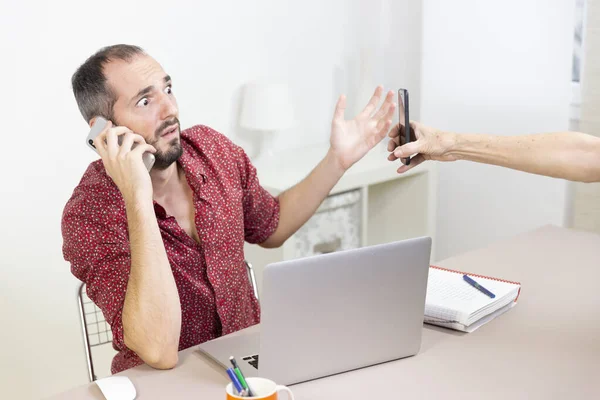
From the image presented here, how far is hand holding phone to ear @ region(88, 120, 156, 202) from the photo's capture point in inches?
66.4

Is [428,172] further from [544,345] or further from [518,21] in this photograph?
[544,345]

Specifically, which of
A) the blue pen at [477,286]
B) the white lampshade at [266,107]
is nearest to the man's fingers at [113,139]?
the blue pen at [477,286]

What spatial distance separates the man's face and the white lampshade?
1224 millimetres

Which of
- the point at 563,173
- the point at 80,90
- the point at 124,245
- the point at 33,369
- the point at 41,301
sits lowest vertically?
the point at 33,369

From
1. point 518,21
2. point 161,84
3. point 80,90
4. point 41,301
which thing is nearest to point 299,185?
point 161,84

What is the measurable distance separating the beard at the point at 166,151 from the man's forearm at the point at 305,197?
1.33 ft

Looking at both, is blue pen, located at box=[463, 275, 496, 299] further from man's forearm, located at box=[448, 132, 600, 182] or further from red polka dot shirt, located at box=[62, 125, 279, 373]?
red polka dot shirt, located at box=[62, 125, 279, 373]

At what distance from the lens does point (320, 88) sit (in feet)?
11.9

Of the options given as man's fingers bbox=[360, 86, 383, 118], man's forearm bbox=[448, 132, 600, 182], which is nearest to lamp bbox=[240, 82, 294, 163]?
man's fingers bbox=[360, 86, 383, 118]

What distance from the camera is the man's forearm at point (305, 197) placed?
2139 millimetres

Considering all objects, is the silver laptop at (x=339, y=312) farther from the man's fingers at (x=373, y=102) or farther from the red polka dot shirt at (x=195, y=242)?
the man's fingers at (x=373, y=102)

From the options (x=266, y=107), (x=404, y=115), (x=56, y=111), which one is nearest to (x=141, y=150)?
(x=404, y=115)

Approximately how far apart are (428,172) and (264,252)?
0.98 meters

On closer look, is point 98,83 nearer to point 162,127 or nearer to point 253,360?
point 162,127
